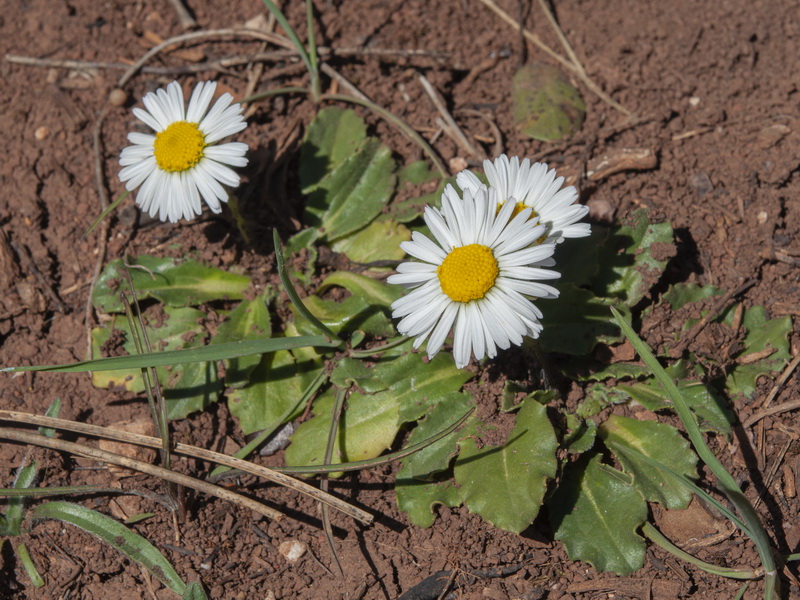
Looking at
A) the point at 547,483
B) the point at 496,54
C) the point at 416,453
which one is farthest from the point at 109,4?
the point at 547,483

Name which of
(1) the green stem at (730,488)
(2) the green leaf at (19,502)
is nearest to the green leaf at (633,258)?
(1) the green stem at (730,488)

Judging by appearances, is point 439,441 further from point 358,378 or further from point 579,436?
point 579,436

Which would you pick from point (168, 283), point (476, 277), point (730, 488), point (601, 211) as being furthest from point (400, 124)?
point (730, 488)

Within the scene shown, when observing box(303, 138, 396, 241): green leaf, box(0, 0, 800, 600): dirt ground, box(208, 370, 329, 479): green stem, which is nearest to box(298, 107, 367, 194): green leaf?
box(303, 138, 396, 241): green leaf

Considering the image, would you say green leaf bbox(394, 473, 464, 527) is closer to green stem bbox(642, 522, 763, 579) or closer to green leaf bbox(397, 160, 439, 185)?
green stem bbox(642, 522, 763, 579)

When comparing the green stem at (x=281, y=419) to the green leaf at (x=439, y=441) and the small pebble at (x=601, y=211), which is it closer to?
the green leaf at (x=439, y=441)

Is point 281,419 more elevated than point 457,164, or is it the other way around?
point 457,164
